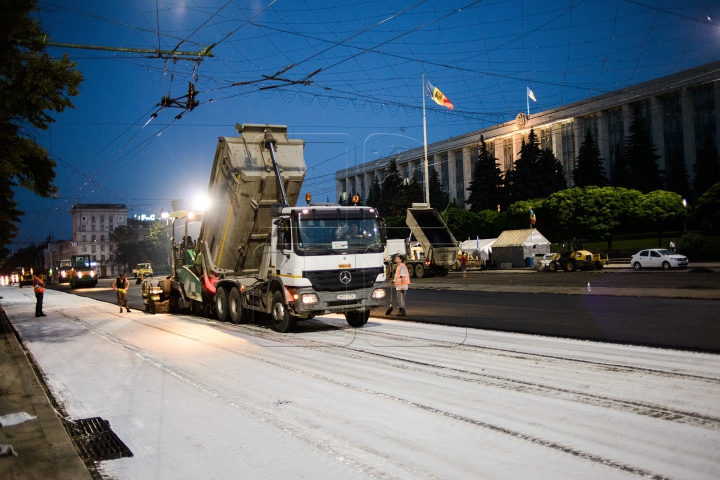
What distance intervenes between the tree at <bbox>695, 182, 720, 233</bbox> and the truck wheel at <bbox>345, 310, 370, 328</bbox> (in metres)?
44.4

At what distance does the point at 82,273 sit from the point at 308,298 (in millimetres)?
49770

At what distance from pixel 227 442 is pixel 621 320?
1176 centimetres

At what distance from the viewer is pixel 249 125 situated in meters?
15.9

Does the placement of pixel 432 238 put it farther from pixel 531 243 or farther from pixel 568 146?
pixel 568 146

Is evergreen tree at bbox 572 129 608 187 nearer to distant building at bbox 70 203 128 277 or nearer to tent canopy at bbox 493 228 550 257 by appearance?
tent canopy at bbox 493 228 550 257

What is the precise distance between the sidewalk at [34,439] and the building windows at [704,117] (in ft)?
229

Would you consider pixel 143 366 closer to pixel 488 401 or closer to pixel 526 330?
pixel 488 401

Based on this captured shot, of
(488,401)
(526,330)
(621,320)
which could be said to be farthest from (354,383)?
(621,320)

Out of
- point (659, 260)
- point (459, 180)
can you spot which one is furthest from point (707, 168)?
point (459, 180)

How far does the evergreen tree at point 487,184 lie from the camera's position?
76.6m

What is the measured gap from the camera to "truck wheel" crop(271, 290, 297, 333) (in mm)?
14049

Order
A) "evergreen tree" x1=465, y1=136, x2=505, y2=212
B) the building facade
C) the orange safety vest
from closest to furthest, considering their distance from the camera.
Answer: the orange safety vest, the building facade, "evergreen tree" x1=465, y1=136, x2=505, y2=212

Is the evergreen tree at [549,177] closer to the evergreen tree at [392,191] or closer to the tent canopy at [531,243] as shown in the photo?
the evergreen tree at [392,191]

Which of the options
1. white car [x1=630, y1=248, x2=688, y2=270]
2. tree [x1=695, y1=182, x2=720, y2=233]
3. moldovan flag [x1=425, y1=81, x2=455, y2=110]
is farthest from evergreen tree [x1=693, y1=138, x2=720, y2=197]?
moldovan flag [x1=425, y1=81, x2=455, y2=110]
